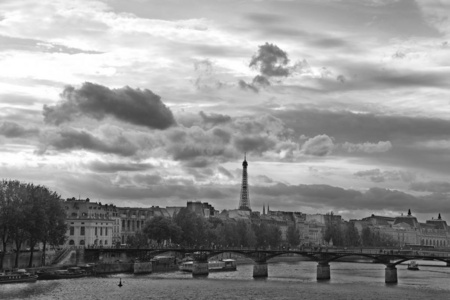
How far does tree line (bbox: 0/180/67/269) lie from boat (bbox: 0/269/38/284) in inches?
356

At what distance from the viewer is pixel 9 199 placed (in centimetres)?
12700

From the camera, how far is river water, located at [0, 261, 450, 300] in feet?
Answer: 337

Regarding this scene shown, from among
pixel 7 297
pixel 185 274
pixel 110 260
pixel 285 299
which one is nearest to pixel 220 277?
pixel 185 274

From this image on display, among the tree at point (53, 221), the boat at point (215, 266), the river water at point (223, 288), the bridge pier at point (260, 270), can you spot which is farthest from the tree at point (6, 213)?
the bridge pier at point (260, 270)

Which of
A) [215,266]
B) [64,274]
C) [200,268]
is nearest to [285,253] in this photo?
[200,268]

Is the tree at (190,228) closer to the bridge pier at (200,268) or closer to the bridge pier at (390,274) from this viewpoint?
the bridge pier at (200,268)

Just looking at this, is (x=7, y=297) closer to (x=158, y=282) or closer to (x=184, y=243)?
(x=158, y=282)

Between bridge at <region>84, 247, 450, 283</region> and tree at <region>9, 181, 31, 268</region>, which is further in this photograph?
bridge at <region>84, 247, 450, 283</region>

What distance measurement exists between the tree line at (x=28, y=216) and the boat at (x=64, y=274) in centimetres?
648

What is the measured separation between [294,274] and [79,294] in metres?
56.4

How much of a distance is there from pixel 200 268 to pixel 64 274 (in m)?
28.7

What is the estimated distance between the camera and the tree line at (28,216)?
124062 millimetres

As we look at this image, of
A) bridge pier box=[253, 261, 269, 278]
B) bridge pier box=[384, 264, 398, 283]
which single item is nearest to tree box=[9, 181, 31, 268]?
bridge pier box=[253, 261, 269, 278]

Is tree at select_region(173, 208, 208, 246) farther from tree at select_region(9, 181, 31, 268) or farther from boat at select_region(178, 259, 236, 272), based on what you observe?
tree at select_region(9, 181, 31, 268)
